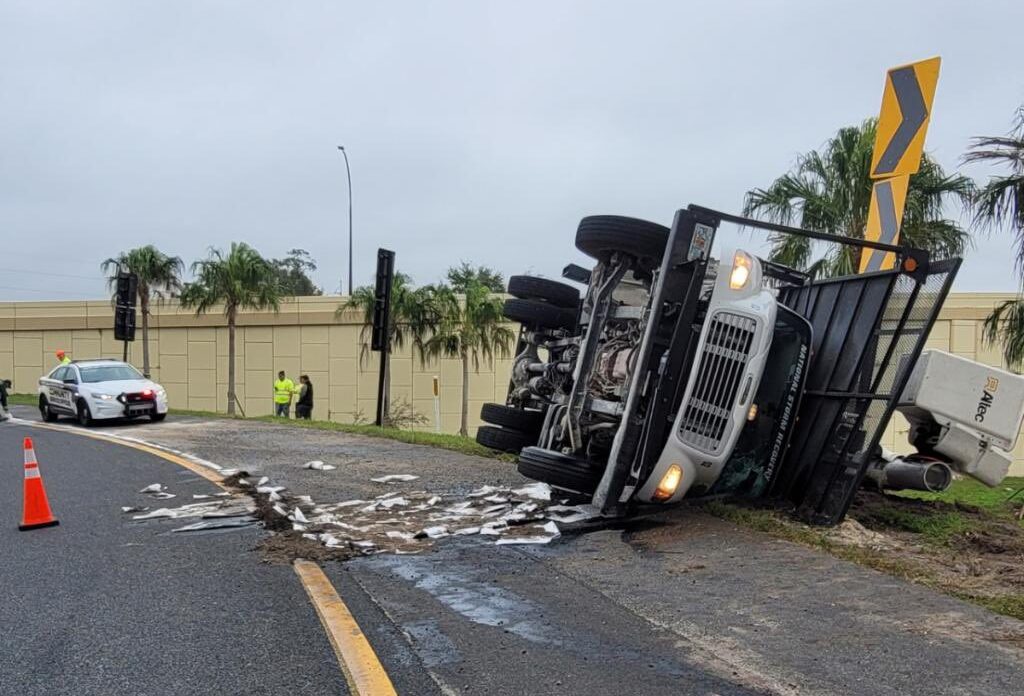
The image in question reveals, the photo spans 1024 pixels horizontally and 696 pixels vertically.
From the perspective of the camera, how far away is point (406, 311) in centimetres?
2538

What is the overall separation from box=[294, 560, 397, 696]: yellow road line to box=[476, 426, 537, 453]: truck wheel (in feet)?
10.2

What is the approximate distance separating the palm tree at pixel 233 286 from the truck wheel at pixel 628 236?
21718 millimetres

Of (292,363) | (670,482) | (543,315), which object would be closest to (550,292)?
(543,315)

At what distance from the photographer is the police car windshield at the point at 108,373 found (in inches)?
723

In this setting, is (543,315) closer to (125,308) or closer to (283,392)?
(283,392)

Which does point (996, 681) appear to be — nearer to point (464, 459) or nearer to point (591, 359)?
point (591, 359)

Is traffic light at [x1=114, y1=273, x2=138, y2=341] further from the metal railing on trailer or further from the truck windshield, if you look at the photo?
the metal railing on trailer

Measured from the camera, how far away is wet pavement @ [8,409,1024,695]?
364 cm

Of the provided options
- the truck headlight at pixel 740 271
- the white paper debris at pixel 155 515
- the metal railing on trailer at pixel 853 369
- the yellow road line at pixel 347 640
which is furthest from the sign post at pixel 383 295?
the yellow road line at pixel 347 640

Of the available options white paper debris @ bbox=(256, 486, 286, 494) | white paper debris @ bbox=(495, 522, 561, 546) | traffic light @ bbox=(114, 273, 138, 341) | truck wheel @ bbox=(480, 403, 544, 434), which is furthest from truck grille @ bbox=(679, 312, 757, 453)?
traffic light @ bbox=(114, 273, 138, 341)

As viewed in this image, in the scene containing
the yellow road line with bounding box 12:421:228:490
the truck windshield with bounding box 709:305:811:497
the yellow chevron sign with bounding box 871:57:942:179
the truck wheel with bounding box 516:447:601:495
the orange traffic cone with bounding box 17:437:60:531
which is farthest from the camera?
the yellow road line with bounding box 12:421:228:490

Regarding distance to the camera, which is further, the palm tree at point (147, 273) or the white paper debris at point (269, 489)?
the palm tree at point (147, 273)

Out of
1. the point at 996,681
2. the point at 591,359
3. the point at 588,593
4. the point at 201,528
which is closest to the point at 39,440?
the point at 201,528

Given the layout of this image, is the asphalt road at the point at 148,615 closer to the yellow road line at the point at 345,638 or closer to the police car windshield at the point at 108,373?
the yellow road line at the point at 345,638
